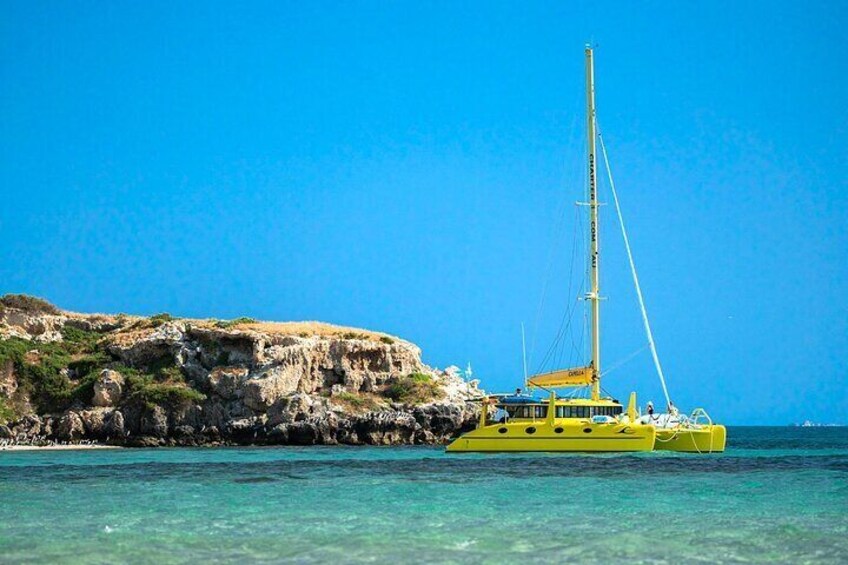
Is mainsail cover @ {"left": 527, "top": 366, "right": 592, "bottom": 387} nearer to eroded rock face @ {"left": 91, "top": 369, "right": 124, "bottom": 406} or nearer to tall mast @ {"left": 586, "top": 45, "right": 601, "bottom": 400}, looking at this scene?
tall mast @ {"left": 586, "top": 45, "right": 601, "bottom": 400}

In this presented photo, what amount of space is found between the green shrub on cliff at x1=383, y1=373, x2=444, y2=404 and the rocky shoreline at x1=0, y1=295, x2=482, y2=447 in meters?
0.09

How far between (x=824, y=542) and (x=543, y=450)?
25421 millimetres

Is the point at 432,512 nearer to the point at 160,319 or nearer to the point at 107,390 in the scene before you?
the point at 107,390

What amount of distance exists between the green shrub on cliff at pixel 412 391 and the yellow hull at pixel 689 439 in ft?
75.3

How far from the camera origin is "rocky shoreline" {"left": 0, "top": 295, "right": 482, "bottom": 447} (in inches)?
2351

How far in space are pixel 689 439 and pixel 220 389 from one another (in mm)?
30561

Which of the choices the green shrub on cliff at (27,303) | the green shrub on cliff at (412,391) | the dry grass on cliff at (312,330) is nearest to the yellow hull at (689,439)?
the green shrub on cliff at (412,391)

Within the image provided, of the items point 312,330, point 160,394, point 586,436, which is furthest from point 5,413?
point 586,436

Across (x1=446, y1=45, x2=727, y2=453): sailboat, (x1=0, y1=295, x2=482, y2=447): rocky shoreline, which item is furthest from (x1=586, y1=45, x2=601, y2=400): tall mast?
(x1=0, y1=295, x2=482, y2=447): rocky shoreline

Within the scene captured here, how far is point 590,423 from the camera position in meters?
42.1

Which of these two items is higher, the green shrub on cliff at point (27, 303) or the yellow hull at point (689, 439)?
the green shrub on cliff at point (27, 303)

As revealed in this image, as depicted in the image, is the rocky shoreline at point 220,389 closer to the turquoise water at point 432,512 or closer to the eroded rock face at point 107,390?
the eroded rock face at point 107,390

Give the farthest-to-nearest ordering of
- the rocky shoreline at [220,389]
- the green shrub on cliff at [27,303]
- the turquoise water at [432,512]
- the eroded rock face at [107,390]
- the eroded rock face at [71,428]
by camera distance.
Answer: the green shrub on cliff at [27,303]
the eroded rock face at [107,390]
the rocky shoreline at [220,389]
the eroded rock face at [71,428]
the turquoise water at [432,512]

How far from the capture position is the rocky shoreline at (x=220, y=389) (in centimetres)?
5972
